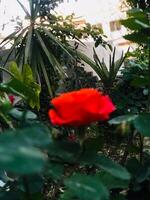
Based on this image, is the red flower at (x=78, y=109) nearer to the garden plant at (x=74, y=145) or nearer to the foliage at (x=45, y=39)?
the garden plant at (x=74, y=145)

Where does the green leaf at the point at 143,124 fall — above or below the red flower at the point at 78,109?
below

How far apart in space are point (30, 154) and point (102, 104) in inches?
7.3

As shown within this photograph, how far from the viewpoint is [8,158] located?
359mm

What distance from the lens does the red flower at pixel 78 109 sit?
498mm

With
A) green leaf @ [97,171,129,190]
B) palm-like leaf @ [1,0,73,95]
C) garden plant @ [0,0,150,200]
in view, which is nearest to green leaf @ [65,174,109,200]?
garden plant @ [0,0,150,200]

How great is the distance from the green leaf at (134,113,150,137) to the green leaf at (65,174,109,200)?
0.17 meters

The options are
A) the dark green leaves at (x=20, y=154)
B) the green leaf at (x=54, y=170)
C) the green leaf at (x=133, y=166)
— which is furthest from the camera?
the green leaf at (x=133, y=166)

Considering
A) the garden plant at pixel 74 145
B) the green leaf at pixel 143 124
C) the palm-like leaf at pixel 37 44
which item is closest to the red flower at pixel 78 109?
the garden plant at pixel 74 145

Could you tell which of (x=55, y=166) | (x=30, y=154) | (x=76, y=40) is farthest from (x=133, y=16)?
(x=76, y=40)

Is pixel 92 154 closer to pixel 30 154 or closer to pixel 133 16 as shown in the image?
pixel 30 154

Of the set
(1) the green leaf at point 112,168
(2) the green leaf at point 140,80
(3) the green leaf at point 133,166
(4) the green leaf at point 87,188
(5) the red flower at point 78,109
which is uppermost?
(5) the red flower at point 78,109

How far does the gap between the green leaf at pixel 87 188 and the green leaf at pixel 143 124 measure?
171 millimetres

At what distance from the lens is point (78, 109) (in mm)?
497

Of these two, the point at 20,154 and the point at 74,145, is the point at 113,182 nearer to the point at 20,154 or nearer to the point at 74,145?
the point at 74,145
